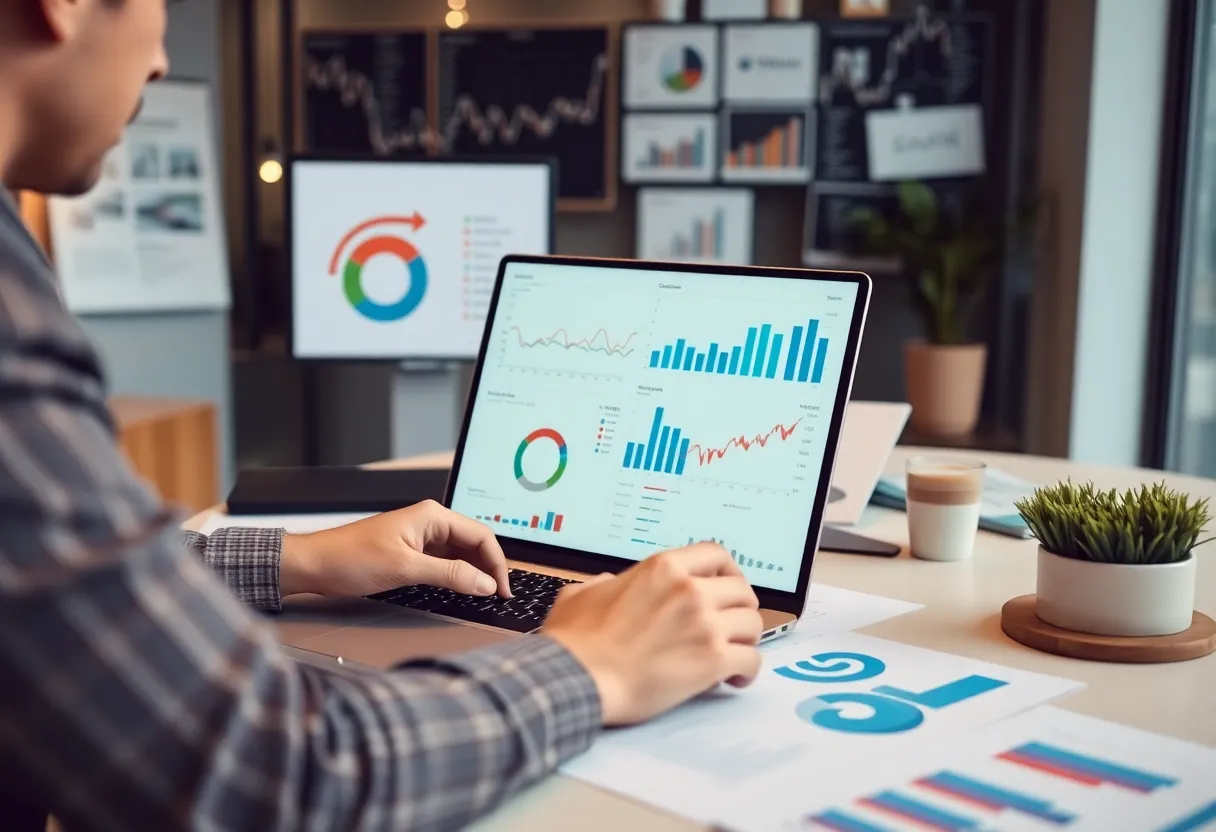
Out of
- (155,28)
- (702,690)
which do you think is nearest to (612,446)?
(702,690)

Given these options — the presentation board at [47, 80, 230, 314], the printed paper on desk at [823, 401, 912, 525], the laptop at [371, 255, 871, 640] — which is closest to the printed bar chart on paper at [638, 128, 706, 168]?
the presentation board at [47, 80, 230, 314]

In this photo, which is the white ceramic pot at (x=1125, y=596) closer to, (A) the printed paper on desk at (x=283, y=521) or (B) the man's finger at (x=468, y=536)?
(B) the man's finger at (x=468, y=536)

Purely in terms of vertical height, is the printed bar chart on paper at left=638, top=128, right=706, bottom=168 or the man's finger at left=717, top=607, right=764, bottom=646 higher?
the printed bar chart on paper at left=638, top=128, right=706, bottom=168

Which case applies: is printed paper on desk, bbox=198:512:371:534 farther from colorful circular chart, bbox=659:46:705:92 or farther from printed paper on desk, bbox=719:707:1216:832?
colorful circular chart, bbox=659:46:705:92

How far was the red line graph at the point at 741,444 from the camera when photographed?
1.05 m

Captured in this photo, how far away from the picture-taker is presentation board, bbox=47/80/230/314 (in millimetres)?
3531

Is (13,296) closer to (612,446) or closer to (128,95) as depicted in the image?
(128,95)

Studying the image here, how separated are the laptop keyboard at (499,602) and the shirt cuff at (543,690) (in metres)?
0.23

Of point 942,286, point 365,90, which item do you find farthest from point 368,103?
point 942,286

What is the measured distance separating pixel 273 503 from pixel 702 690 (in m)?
0.81

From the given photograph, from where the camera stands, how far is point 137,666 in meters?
0.55

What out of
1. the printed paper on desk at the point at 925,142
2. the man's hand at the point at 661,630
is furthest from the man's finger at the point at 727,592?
the printed paper on desk at the point at 925,142

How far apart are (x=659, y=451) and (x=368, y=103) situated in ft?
11.4

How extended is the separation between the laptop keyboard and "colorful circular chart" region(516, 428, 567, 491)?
0.29 feet
